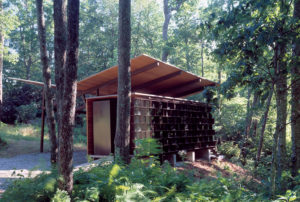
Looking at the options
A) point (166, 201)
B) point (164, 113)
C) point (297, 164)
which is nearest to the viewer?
point (166, 201)

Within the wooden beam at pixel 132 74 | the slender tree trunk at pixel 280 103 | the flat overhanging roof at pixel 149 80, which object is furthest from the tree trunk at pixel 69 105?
the wooden beam at pixel 132 74

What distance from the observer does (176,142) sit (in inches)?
390

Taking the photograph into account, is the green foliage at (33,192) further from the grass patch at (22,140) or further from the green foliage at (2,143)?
the green foliage at (2,143)

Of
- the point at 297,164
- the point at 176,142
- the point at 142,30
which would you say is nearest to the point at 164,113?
the point at 176,142

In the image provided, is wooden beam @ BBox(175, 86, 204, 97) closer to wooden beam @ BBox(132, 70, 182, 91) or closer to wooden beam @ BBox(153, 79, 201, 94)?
wooden beam @ BBox(153, 79, 201, 94)

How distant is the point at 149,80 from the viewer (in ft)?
33.7

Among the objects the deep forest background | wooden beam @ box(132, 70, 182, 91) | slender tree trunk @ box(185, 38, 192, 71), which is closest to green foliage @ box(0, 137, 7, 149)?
the deep forest background

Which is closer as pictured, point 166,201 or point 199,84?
point 166,201

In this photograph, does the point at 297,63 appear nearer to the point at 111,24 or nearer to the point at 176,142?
the point at 176,142

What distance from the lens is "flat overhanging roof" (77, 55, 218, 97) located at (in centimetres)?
867

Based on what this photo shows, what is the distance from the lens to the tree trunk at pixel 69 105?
3.50m

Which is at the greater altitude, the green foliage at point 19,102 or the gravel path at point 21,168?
the green foliage at point 19,102

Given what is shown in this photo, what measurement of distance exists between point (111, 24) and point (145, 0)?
4335 mm

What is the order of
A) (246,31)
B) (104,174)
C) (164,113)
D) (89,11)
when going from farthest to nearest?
(89,11)
(164,113)
(246,31)
(104,174)
